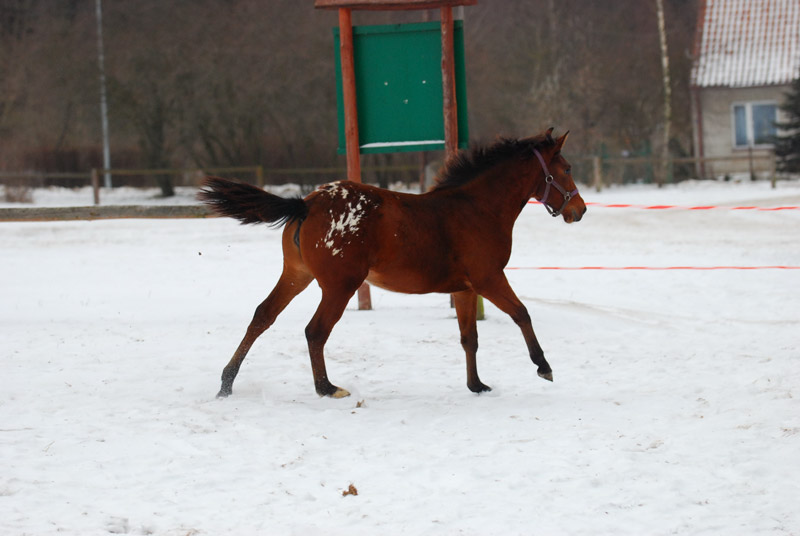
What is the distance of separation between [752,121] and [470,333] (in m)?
28.9

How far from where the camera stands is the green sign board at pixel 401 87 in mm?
8977

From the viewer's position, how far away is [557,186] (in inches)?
260

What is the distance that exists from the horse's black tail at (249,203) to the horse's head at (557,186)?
69.5 inches

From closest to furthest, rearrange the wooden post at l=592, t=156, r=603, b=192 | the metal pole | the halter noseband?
the halter noseband < the wooden post at l=592, t=156, r=603, b=192 < the metal pole

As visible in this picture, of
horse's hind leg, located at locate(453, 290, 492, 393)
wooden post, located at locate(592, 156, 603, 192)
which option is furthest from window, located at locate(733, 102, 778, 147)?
horse's hind leg, located at locate(453, 290, 492, 393)

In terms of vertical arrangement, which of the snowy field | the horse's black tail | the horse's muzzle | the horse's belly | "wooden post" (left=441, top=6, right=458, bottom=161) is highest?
"wooden post" (left=441, top=6, right=458, bottom=161)

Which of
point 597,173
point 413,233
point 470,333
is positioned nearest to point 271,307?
point 413,233

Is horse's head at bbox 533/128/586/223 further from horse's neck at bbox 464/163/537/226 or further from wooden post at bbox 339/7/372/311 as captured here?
wooden post at bbox 339/7/372/311

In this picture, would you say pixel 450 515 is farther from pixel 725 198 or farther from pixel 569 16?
pixel 569 16

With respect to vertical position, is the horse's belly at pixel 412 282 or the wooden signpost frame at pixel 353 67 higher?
the wooden signpost frame at pixel 353 67

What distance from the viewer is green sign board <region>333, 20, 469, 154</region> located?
353 inches

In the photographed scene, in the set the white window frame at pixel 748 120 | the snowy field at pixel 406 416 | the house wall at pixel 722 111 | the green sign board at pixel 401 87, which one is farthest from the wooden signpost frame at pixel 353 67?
the white window frame at pixel 748 120

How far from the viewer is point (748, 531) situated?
13.0 ft

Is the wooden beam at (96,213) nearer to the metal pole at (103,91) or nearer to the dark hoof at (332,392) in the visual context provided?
the dark hoof at (332,392)
